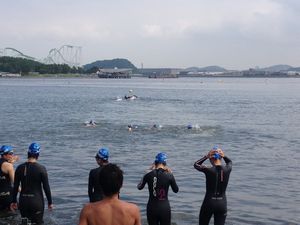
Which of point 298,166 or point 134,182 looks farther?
point 298,166

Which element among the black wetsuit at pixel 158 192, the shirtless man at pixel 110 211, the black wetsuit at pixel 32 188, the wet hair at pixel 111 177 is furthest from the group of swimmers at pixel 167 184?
the wet hair at pixel 111 177

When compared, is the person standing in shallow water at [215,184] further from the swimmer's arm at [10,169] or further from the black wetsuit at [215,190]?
the swimmer's arm at [10,169]

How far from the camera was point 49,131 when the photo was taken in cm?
4062

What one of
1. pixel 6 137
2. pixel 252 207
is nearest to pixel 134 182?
pixel 252 207

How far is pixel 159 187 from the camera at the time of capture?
33.0 feet

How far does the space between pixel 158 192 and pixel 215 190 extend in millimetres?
1131

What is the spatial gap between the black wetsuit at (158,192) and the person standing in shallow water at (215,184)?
2.11 feet

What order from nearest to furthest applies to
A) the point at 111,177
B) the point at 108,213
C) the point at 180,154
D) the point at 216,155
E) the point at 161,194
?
the point at 111,177
the point at 108,213
the point at 216,155
the point at 161,194
the point at 180,154

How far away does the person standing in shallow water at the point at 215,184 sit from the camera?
9905 millimetres

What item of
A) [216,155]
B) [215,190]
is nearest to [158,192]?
[215,190]

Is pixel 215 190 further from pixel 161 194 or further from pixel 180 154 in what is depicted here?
pixel 180 154

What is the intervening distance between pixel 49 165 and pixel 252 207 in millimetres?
11129

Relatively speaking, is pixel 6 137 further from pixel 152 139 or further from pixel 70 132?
pixel 152 139

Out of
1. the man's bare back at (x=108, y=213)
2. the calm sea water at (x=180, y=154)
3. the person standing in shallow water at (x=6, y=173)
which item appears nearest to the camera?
the man's bare back at (x=108, y=213)
